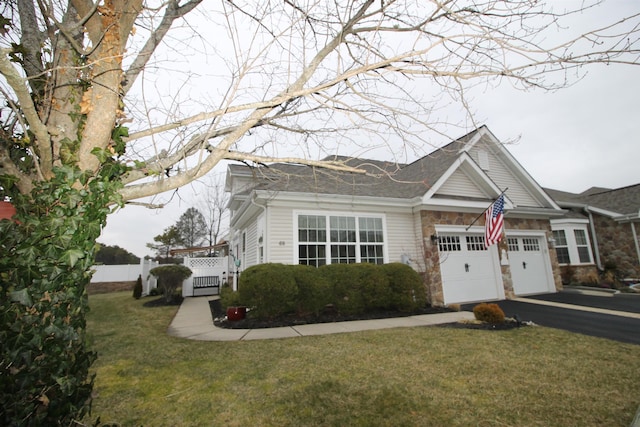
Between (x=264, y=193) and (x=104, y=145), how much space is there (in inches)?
230

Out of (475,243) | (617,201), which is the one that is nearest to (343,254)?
(475,243)

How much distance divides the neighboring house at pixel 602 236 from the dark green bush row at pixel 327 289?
10609mm

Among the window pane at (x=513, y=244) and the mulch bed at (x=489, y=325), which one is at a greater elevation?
the window pane at (x=513, y=244)

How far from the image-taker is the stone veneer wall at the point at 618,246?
42.9ft

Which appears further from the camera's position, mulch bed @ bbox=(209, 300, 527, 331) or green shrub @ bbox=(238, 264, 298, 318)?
green shrub @ bbox=(238, 264, 298, 318)

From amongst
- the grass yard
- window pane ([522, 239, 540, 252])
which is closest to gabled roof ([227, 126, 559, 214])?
window pane ([522, 239, 540, 252])

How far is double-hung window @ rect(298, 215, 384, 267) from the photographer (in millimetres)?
8745

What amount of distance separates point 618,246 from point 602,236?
0.79 meters

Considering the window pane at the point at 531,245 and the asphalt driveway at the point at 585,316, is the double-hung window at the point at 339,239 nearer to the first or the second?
the asphalt driveway at the point at 585,316

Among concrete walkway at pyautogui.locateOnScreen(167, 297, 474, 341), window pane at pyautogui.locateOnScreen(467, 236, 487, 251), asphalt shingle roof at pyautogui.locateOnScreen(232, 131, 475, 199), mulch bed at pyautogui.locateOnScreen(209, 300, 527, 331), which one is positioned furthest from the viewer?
window pane at pyautogui.locateOnScreen(467, 236, 487, 251)

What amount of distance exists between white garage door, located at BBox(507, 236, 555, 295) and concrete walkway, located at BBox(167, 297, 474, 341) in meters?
4.98

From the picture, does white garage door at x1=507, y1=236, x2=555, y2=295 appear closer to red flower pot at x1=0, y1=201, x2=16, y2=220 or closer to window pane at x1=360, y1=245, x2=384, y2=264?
window pane at x1=360, y1=245, x2=384, y2=264

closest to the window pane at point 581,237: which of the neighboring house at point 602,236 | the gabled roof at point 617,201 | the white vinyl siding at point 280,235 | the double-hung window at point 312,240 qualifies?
the neighboring house at point 602,236

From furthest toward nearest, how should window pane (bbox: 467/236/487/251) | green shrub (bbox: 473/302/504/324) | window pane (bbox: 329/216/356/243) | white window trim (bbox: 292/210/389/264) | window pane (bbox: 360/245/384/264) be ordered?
1. window pane (bbox: 467/236/487/251)
2. window pane (bbox: 360/245/384/264)
3. window pane (bbox: 329/216/356/243)
4. white window trim (bbox: 292/210/389/264)
5. green shrub (bbox: 473/302/504/324)
